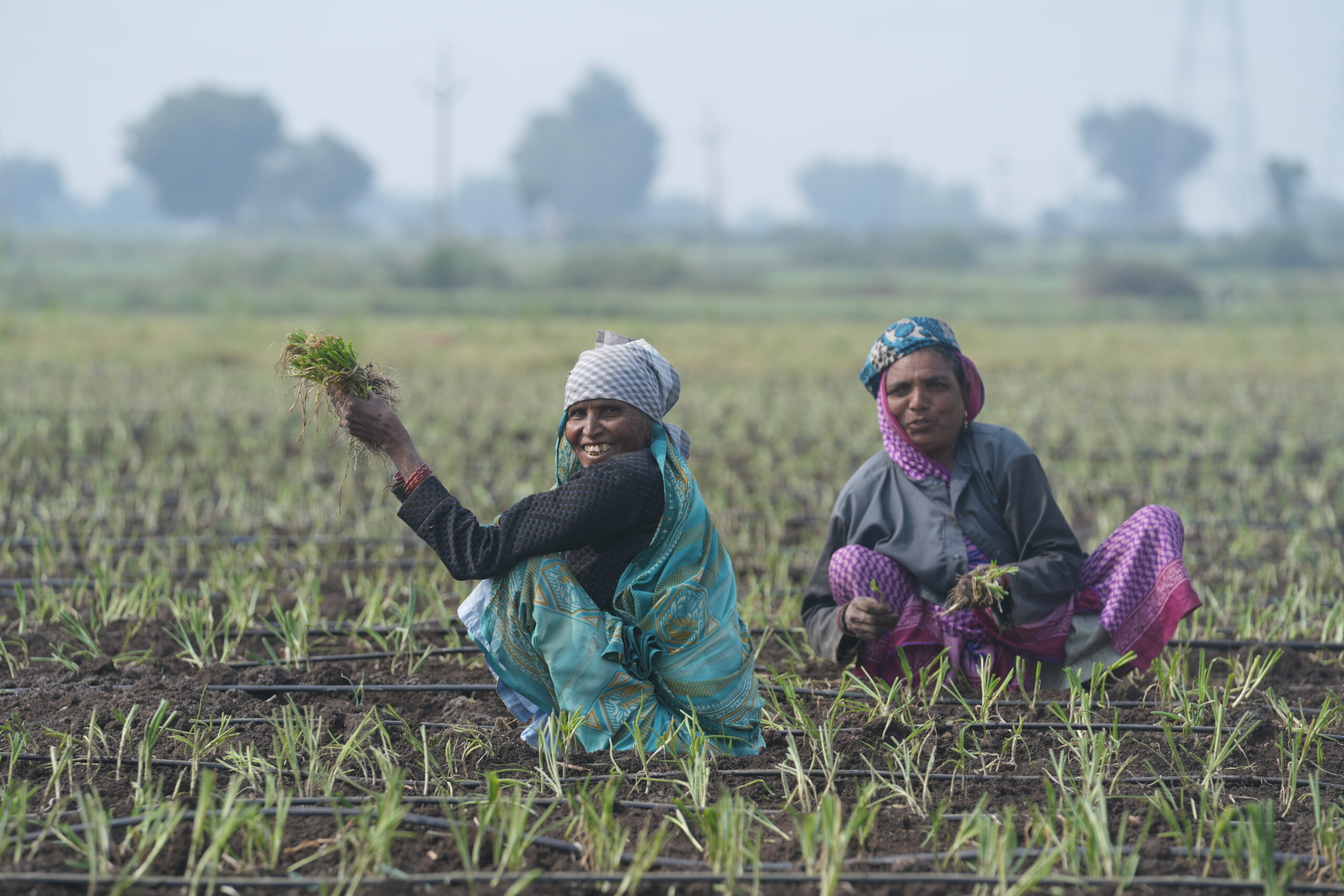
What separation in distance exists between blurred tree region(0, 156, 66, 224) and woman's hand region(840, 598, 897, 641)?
111 metres

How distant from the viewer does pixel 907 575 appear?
3.59 metres

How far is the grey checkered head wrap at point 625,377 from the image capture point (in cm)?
296

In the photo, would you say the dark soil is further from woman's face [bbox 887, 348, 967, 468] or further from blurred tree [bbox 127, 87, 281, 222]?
blurred tree [bbox 127, 87, 281, 222]

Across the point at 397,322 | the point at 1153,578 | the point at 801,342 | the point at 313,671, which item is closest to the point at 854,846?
the point at 1153,578

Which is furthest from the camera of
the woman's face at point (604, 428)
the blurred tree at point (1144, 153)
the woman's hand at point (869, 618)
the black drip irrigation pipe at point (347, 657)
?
the blurred tree at point (1144, 153)

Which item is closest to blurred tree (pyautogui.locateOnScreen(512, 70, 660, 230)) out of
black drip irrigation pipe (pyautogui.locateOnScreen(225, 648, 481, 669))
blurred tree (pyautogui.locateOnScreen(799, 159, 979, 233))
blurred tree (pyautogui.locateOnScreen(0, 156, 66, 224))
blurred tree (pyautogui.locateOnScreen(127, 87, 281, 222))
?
blurred tree (pyautogui.locateOnScreen(127, 87, 281, 222))

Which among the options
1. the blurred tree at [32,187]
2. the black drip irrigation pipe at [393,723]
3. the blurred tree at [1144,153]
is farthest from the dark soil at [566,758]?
the blurred tree at [32,187]

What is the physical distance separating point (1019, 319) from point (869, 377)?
23.5 m

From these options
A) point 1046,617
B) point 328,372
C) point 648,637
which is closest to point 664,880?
point 648,637

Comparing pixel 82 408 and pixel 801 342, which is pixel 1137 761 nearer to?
pixel 82 408

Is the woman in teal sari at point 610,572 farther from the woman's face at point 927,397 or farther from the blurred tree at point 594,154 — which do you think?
the blurred tree at point 594,154

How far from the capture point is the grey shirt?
137 inches

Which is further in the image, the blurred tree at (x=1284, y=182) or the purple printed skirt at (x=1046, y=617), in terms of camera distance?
the blurred tree at (x=1284, y=182)

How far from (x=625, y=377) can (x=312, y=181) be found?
8468 centimetres
